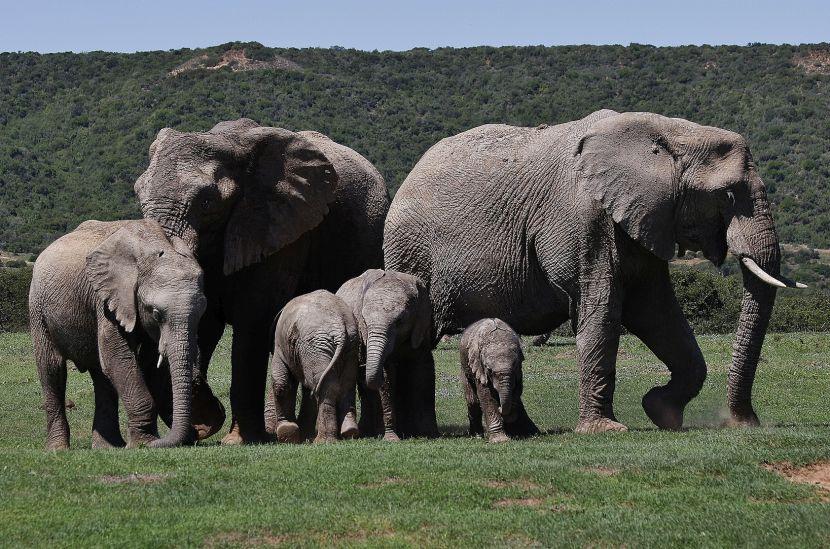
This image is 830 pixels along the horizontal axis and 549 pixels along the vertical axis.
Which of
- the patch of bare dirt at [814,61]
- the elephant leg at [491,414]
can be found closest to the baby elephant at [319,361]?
the elephant leg at [491,414]

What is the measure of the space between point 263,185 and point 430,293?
2.31 m

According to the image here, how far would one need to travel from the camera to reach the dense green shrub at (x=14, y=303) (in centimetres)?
4278

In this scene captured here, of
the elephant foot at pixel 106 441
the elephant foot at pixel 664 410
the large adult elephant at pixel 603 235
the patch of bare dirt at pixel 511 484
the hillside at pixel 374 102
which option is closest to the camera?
the patch of bare dirt at pixel 511 484

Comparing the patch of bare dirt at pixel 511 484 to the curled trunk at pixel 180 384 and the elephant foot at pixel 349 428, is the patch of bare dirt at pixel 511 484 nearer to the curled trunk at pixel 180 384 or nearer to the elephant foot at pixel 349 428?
the elephant foot at pixel 349 428

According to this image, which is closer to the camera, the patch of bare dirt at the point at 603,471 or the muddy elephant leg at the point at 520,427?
the patch of bare dirt at the point at 603,471

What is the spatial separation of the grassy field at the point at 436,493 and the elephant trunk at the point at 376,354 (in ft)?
2.67

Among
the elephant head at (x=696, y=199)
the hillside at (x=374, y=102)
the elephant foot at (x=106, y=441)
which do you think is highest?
the hillside at (x=374, y=102)

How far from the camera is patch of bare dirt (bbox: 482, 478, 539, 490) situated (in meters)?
12.3

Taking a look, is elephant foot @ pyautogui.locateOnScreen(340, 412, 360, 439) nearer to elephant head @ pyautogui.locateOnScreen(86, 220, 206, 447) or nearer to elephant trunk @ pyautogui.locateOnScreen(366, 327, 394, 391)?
elephant trunk @ pyautogui.locateOnScreen(366, 327, 394, 391)

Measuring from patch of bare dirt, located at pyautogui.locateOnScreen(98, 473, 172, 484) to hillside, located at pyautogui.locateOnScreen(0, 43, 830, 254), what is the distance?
49349 millimetres

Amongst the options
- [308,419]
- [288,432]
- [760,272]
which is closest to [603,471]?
[760,272]

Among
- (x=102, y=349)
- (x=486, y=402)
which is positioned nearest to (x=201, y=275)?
(x=102, y=349)

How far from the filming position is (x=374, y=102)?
264ft

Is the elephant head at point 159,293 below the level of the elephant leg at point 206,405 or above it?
above
